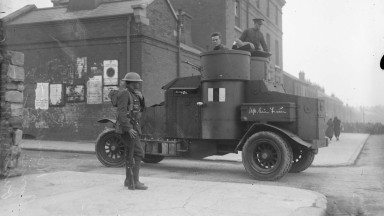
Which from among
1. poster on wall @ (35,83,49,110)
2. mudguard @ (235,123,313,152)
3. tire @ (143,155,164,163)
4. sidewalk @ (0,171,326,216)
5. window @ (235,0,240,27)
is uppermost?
window @ (235,0,240,27)

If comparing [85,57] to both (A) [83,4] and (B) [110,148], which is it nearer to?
(A) [83,4]

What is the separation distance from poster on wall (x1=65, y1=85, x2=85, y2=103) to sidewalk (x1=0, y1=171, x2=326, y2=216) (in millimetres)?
10628

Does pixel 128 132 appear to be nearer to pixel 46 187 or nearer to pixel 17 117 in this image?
pixel 46 187

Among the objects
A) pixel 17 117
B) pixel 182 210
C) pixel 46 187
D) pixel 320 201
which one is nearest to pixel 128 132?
pixel 46 187

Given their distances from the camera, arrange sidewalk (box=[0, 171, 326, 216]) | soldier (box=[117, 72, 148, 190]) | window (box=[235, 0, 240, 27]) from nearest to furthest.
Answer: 1. sidewalk (box=[0, 171, 326, 216])
2. soldier (box=[117, 72, 148, 190])
3. window (box=[235, 0, 240, 27])

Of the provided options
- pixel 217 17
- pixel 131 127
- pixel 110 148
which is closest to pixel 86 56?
pixel 110 148

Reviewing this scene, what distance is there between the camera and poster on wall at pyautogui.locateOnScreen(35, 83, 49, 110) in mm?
17797

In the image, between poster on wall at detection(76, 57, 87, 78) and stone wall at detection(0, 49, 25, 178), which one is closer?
stone wall at detection(0, 49, 25, 178)

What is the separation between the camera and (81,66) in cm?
1725

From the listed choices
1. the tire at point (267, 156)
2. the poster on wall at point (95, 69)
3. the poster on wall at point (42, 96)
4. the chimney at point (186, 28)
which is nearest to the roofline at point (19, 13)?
the poster on wall at point (42, 96)

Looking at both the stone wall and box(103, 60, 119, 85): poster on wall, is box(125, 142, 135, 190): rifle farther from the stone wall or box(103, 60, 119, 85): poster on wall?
box(103, 60, 119, 85): poster on wall

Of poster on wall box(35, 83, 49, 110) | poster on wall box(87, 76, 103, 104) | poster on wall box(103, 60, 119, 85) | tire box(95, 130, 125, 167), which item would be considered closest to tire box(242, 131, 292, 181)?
tire box(95, 130, 125, 167)

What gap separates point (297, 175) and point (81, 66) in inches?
457

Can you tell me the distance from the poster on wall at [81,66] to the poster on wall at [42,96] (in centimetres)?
170
